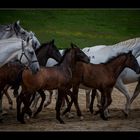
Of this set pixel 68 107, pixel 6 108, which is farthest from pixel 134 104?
pixel 6 108

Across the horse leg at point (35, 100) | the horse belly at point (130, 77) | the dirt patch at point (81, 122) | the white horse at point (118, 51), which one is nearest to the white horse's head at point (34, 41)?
the white horse at point (118, 51)

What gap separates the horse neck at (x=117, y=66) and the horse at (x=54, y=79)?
0.43 metres

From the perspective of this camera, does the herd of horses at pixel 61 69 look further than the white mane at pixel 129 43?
No

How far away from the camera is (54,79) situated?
9727 millimetres

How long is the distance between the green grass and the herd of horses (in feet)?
0.39

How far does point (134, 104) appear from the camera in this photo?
35.2ft

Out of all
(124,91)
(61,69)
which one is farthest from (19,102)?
(124,91)

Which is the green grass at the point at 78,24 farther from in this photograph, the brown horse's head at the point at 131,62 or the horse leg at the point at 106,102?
the horse leg at the point at 106,102

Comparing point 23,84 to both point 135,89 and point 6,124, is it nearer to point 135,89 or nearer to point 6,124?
point 6,124

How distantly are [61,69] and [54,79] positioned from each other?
0.18 metres

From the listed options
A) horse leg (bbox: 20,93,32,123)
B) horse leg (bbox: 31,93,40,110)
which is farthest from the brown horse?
horse leg (bbox: 20,93,32,123)

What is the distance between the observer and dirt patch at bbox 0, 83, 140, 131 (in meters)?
9.57

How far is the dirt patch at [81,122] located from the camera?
31.4 feet
